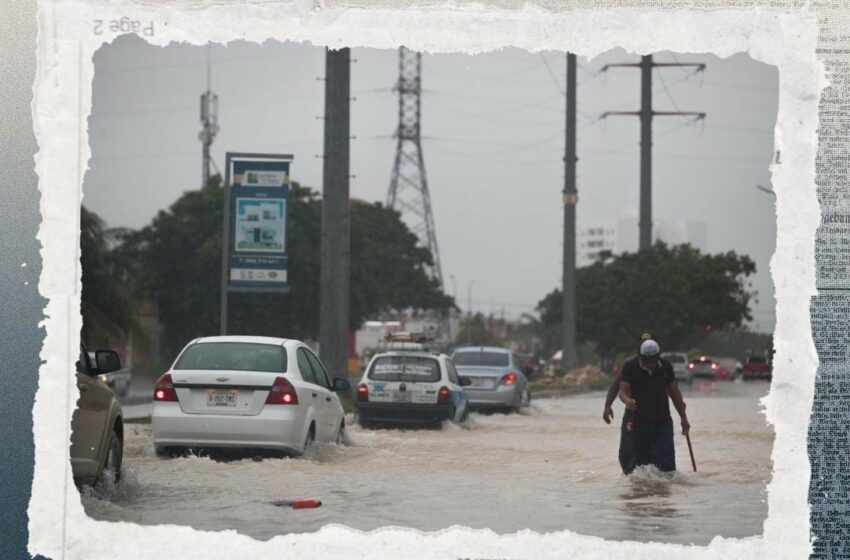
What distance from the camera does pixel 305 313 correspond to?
36.7m

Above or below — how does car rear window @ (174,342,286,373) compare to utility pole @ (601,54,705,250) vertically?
below

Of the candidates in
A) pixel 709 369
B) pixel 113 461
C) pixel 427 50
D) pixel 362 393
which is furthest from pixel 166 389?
pixel 709 369

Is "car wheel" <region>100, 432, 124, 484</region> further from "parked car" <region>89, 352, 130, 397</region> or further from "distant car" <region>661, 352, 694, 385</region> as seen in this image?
"distant car" <region>661, 352, 694, 385</region>

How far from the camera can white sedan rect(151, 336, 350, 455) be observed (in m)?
13.6

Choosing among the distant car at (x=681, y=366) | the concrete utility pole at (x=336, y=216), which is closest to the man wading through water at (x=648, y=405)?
the concrete utility pole at (x=336, y=216)

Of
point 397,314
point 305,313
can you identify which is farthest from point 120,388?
point 397,314

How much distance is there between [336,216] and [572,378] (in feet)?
69.1

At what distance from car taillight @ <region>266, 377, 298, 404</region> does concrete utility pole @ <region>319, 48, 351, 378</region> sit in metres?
8.46

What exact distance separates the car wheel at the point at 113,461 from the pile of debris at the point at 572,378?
3004 centimetres

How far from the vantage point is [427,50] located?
8.95 meters

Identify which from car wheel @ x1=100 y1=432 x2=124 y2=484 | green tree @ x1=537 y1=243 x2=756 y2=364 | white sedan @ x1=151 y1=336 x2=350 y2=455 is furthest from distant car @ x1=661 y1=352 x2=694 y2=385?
car wheel @ x1=100 y1=432 x2=124 y2=484

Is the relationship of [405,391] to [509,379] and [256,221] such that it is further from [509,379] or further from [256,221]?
[509,379]

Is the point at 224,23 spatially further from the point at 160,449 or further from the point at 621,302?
the point at 621,302

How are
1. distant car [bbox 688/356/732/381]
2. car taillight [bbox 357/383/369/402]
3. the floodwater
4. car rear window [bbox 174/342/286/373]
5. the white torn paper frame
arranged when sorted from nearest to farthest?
the white torn paper frame < the floodwater < car rear window [bbox 174/342/286/373] < car taillight [bbox 357/383/369/402] < distant car [bbox 688/356/732/381]
